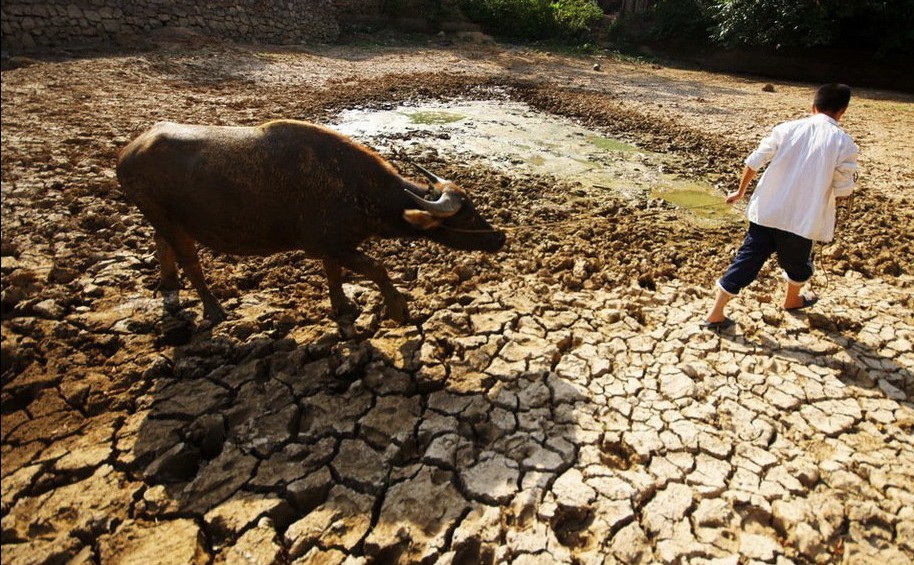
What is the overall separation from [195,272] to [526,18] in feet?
64.5

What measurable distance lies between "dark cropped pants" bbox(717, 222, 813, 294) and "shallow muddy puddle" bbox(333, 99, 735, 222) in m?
2.32

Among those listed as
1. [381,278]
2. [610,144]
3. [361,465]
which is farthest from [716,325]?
[610,144]

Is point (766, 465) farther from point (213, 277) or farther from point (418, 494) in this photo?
point (213, 277)

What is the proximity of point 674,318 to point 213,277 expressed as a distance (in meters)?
3.84

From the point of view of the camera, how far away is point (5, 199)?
7.18 feet

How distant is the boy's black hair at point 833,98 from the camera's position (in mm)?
3467

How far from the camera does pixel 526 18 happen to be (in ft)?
65.7

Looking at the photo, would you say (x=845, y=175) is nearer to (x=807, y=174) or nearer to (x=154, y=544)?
(x=807, y=174)

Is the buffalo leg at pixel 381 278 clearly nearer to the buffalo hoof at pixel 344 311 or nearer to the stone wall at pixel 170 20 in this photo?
the buffalo hoof at pixel 344 311

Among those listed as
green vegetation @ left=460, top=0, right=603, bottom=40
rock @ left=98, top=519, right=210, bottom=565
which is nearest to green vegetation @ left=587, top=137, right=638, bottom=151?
rock @ left=98, top=519, right=210, bottom=565

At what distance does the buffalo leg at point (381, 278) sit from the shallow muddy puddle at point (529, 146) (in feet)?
12.2

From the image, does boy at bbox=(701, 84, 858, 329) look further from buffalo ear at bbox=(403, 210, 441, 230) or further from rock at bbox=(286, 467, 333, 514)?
rock at bbox=(286, 467, 333, 514)

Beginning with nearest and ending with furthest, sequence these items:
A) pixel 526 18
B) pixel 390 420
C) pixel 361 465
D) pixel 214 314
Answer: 1. pixel 361 465
2. pixel 390 420
3. pixel 214 314
4. pixel 526 18

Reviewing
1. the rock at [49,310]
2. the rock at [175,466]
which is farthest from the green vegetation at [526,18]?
the rock at [175,466]
